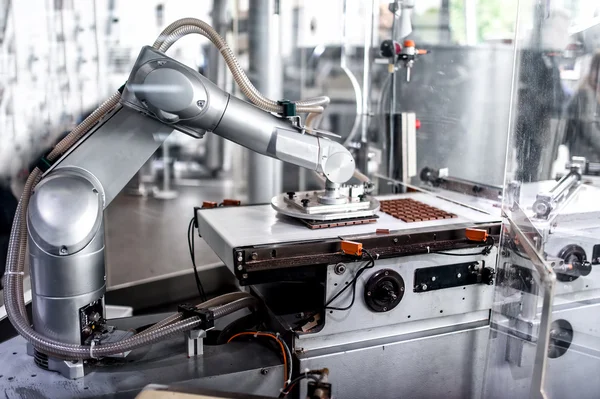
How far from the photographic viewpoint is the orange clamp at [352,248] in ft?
4.46

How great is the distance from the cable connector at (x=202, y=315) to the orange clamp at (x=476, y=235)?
76 cm

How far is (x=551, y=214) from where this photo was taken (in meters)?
1.36

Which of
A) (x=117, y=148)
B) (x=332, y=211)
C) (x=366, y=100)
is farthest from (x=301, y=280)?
(x=366, y=100)

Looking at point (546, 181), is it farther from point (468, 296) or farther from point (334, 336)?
point (334, 336)

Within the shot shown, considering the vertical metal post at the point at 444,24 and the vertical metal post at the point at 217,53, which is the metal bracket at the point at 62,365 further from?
the vertical metal post at the point at 217,53

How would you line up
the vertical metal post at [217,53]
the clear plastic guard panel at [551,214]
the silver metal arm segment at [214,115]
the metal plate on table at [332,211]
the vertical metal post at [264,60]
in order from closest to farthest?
the clear plastic guard panel at [551,214], the silver metal arm segment at [214,115], the metal plate on table at [332,211], the vertical metal post at [264,60], the vertical metal post at [217,53]

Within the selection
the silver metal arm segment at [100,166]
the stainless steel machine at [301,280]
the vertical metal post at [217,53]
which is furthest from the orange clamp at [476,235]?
the vertical metal post at [217,53]

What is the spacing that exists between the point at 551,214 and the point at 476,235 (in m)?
0.23

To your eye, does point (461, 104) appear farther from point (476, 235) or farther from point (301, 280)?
point (301, 280)

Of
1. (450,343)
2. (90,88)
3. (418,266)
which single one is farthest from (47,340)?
(90,88)

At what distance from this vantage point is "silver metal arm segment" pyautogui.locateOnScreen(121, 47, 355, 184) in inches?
52.2

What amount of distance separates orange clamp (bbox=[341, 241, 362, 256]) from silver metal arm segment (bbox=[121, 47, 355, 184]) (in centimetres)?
27

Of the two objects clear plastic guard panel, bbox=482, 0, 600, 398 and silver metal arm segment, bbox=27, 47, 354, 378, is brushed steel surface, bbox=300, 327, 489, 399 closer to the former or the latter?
clear plastic guard panel, bbox=482, 0, 600, 398

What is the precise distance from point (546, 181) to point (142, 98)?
107 cm
